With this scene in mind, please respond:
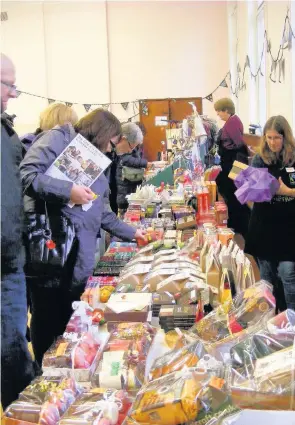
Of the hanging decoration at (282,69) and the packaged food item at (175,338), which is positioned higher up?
the hanging decoration at (282,69)

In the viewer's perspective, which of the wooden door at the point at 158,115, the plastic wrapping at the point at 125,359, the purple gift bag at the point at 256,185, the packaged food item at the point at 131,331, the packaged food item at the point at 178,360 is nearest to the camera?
the packaged food item at the point at 178,360

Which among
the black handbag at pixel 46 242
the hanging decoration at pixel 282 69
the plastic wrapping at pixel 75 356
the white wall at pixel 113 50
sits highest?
the white wall at pixel 113 50

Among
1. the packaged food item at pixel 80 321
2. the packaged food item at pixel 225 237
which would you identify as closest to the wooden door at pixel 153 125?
the packaged food item at pixel 225 237

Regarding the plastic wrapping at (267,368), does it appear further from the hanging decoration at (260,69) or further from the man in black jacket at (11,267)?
the hanging decoration at (260,69)

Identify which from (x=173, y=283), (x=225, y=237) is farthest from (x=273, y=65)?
(x=173, y=283)

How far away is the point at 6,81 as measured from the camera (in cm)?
184

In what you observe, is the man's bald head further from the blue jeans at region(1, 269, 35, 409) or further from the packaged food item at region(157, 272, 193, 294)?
the packaged food item at region(157, 272, 193, 294)

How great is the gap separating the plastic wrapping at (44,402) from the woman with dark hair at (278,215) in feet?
7.02

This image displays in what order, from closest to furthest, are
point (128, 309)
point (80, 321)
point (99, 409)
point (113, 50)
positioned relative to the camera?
point (99, 409) < point (80, 321) < point (128, 309) < point (113, 50)

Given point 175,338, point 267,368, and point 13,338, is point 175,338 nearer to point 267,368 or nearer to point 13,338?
point 267,368

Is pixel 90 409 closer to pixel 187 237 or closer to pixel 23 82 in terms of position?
pixel 187 237

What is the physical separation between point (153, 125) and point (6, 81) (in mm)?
9483

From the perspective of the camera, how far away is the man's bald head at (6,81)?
72.3 inches

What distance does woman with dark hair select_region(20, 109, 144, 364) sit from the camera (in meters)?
2.29
